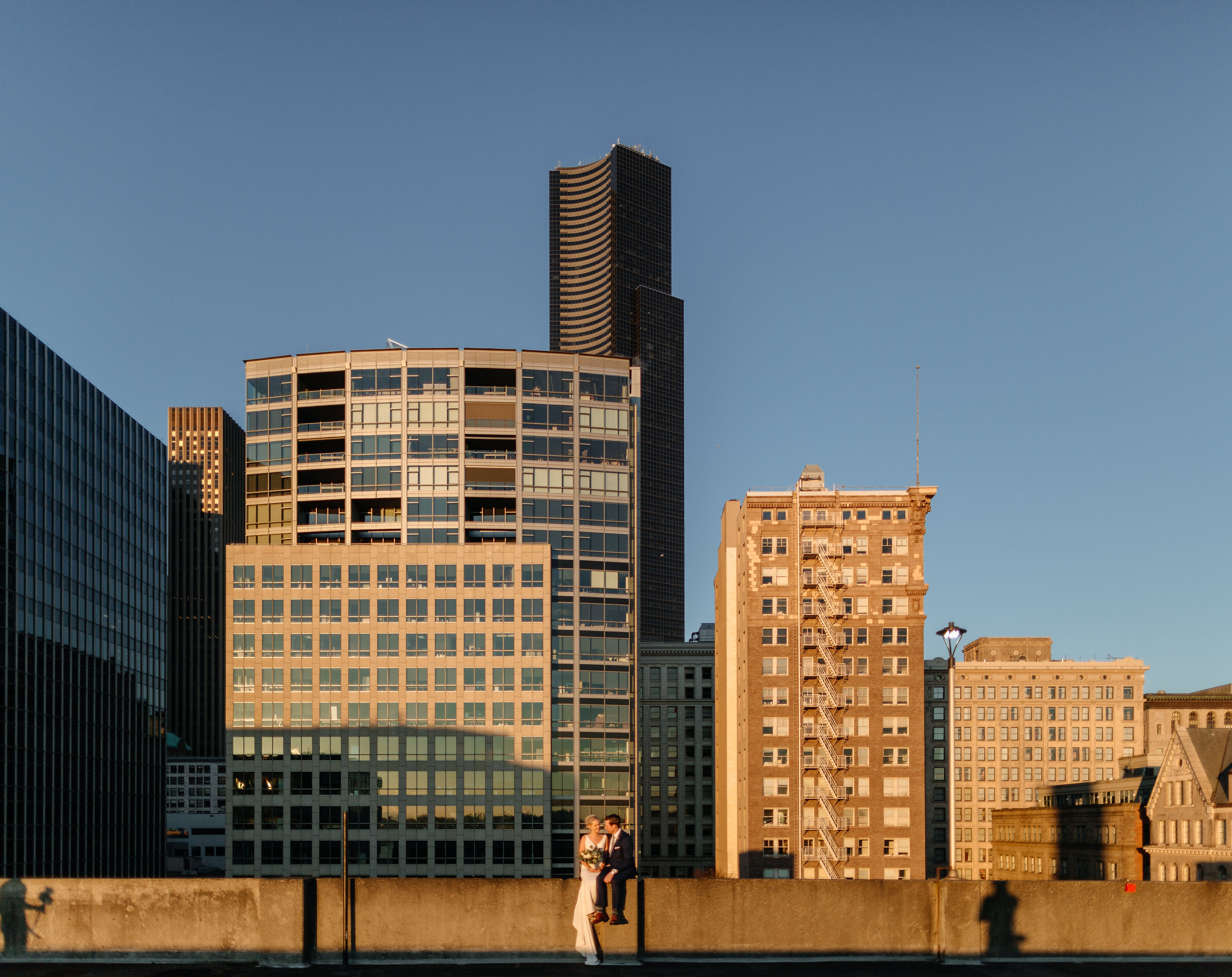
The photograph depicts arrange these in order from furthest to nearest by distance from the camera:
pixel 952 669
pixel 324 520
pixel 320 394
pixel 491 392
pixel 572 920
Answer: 1. pixel 320 394
2. pixel 491 392
3. pixel 324 520
4. pixel 952 669
5. pixel 572 920

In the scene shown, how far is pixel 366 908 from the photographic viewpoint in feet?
63.1

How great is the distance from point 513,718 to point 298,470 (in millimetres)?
39982

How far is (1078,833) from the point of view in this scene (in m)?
162

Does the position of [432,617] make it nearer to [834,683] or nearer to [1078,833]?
[834,683]

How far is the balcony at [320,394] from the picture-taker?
5659 inches

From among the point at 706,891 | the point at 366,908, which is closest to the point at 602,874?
the point at 706,891

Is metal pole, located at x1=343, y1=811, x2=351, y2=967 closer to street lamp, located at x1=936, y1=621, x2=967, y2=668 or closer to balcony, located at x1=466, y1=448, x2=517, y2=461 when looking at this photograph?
street lamp, located at x1=936, y1=621, x2=967, y2=668

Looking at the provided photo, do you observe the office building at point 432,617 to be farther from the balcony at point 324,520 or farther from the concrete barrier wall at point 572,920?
the concrete barrier wall at point 572,920

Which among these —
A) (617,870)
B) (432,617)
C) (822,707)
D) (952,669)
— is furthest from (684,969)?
(822,707)

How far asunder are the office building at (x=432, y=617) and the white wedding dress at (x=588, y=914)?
355ft

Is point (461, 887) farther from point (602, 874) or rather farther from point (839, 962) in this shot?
point (839, 962)

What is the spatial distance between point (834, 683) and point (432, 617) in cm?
4417

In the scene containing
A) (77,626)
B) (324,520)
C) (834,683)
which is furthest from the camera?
(77,626)

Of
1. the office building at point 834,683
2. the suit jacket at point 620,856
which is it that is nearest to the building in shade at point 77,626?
the office building at point 834,683
